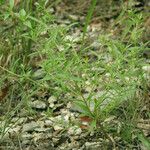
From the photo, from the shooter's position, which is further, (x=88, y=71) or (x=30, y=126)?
(x=30, y=126)

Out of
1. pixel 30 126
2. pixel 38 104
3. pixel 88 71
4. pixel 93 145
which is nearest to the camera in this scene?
pixel 88 71

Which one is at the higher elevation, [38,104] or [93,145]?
[38,104]

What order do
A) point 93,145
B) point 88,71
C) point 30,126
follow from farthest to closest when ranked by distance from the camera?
point 30,126
point 93,145
point 88,71

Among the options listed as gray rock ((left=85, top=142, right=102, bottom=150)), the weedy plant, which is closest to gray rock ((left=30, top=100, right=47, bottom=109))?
the weedy plant

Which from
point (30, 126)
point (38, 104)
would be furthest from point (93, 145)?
point (38, 104)

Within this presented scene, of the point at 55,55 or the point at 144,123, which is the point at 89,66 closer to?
the point at 55,55

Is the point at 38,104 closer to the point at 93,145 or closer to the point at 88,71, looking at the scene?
the point at 93,145

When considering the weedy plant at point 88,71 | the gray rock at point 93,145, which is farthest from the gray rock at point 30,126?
the gray rock at point 93,145

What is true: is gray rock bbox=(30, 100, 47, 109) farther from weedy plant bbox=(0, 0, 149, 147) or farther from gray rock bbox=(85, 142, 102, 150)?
gray rock bbox=(85, 142, 102, 150)

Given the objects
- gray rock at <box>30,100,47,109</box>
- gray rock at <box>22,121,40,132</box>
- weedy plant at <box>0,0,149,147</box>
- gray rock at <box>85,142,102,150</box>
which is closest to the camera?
weedy plant at <box>0,0,149,147</box>

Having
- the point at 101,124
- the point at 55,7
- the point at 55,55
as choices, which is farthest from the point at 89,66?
the point at 55,7

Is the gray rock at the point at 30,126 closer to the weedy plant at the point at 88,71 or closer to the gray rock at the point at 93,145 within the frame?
the weedy plant at the point at 88,71
